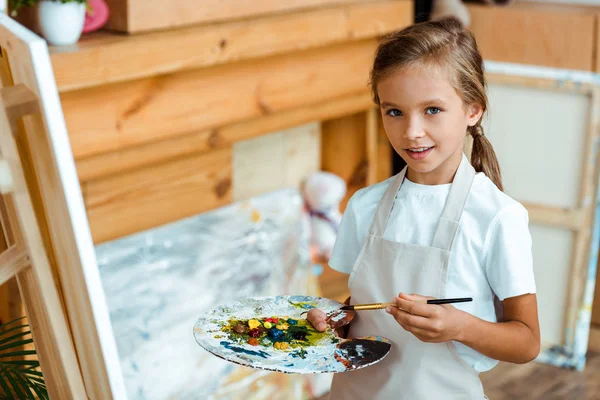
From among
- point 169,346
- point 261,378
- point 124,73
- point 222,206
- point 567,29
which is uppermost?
point 124,73

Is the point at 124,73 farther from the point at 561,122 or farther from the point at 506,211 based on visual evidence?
the point at 561,122

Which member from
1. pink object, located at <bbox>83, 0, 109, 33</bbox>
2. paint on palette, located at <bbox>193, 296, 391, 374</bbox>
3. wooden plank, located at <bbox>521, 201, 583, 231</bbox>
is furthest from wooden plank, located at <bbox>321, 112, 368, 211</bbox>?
paint on palette, located at <bbox>193, 296, 391, 374</bbox>

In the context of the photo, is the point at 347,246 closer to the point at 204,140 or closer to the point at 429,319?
the point at 429,319

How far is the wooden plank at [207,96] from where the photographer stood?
192 centimetres

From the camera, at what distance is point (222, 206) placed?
2.69 m

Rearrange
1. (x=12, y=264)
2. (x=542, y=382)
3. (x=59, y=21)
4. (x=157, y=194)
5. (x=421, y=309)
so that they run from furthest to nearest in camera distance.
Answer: (x=542, y=382) → (x=157, y=194) → (x=59, y=21) → (x=421, y=309) → (x=12, y=264)

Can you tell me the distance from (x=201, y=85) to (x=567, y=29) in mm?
1278

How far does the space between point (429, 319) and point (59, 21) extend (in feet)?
3.82

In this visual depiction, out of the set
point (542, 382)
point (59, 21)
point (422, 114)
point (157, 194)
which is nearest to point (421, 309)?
point (422, 114)

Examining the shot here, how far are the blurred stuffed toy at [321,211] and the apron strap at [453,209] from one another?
1678 mm

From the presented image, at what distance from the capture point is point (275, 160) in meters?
2.92

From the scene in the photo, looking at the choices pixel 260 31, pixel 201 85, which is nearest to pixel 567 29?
pixel 260 31

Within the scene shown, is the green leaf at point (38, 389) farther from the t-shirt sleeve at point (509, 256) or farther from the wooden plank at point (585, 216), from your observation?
the wooden plank at point (585, 216)

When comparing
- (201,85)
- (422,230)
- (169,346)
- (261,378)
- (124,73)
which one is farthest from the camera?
(261,378)
